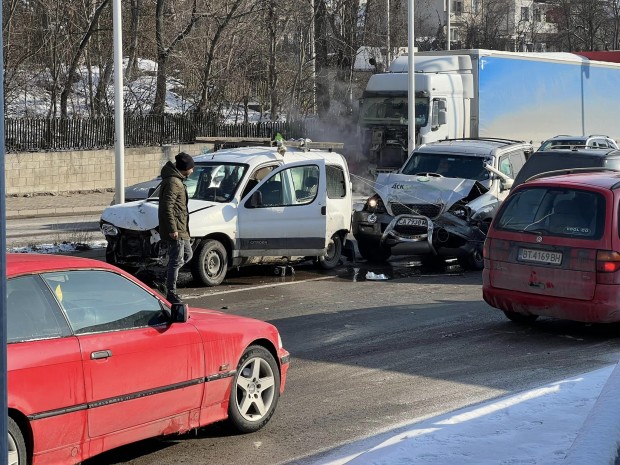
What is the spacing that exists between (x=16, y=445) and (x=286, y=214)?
941 cm

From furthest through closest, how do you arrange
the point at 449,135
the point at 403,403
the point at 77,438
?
1. the point at 449,135
2. the point at 403,403
3. the point at 77,438

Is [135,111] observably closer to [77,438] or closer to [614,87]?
[614,87]

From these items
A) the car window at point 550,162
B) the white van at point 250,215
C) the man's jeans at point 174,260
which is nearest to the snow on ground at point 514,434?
the man's jeans at point 174,260

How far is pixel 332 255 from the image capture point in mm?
15969

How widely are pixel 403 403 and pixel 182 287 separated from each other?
6443 mm

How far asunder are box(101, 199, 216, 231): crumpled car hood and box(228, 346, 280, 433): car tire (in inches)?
252

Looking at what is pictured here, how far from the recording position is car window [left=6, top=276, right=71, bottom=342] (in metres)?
5.81

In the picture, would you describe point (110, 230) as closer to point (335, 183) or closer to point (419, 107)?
point (335, 183)

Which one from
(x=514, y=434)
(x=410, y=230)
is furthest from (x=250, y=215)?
(x=514, y=434)

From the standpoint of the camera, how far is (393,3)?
157 ft

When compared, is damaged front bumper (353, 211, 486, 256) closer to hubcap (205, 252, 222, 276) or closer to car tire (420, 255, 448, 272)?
car tire (420, 255, 448, 272)

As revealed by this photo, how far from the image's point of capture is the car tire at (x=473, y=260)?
15.9 metres

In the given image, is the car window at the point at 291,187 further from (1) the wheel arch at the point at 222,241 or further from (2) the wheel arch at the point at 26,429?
(2) the wheel arch at the point at 26,429

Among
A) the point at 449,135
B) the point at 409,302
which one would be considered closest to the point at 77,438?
the point at 409,302
